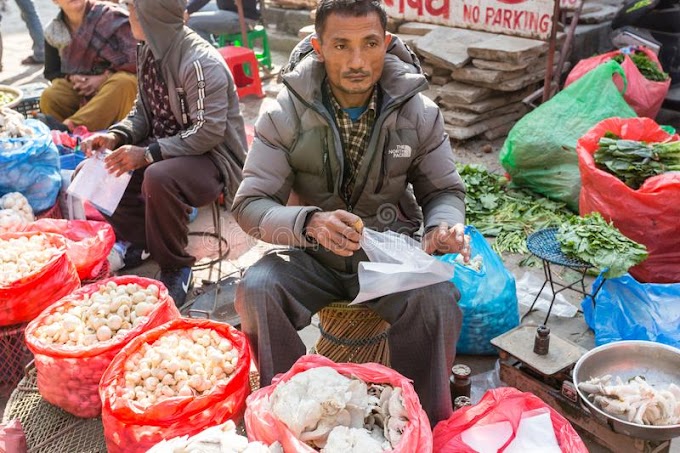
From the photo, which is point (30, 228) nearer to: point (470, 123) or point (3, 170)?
point (3, 170)

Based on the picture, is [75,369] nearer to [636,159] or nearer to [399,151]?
[399,151]

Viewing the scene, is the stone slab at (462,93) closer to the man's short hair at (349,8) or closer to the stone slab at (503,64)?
the stone slab at (503,64)

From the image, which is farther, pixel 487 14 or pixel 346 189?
pixel 487 14

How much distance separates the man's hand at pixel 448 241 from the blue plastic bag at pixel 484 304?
76cm

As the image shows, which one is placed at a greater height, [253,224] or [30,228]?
[253,224]

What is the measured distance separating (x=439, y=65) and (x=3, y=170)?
11.9 feet

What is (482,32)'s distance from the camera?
5.79 m

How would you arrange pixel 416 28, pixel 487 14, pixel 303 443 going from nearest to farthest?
1. pixel 303 443
2. pixel 487 14
3. pixel 416 28

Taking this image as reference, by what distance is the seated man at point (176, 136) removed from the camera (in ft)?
11.8

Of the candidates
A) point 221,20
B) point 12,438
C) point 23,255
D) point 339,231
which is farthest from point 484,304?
point 221,20

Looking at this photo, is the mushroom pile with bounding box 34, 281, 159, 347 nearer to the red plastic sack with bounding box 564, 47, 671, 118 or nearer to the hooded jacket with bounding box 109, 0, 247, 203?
the hooded jacket with bounding box 109, 0, 247, 203

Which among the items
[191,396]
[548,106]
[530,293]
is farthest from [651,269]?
[191,396]

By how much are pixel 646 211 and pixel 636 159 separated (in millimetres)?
363

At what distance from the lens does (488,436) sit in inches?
83.6
